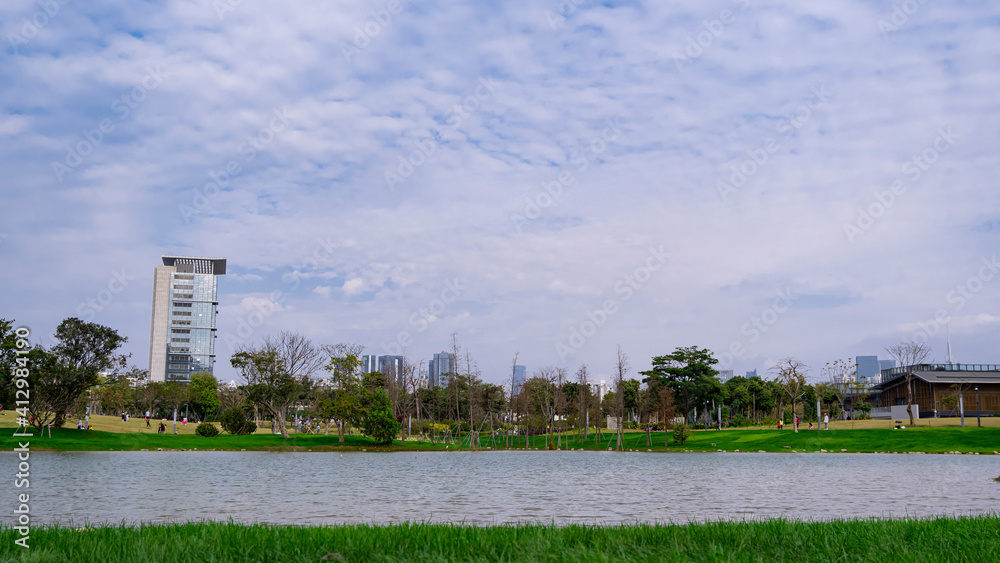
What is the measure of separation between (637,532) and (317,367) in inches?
2224

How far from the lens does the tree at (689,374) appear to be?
79125 millimetres

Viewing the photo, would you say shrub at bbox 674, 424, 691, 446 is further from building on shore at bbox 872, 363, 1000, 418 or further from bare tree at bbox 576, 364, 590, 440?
building on shore at bbox 872, 363, 1000, 418

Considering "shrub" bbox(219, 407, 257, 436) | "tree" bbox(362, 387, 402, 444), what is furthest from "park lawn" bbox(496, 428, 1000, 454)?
"shrub" bbox(219, 407, 257, 436)

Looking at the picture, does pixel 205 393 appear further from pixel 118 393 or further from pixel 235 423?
pixel 235 423

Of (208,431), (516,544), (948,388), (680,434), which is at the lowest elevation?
(680,434)

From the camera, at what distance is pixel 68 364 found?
52375 millimetres

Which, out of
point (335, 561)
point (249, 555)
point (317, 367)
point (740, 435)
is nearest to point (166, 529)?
point (249, 555)

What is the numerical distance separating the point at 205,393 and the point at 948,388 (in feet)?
305

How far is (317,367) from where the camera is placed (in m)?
61.5

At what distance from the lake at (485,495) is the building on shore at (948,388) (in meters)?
55.9

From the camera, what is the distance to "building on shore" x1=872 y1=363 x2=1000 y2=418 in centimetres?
7538

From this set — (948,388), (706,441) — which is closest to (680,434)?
(706,441)

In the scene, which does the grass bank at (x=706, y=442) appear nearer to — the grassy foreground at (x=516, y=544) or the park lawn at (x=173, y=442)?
the park lawn at (x=173, y=442)

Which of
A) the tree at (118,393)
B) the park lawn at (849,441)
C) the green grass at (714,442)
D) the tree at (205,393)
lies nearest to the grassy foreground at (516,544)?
the green grass at (714,442)
